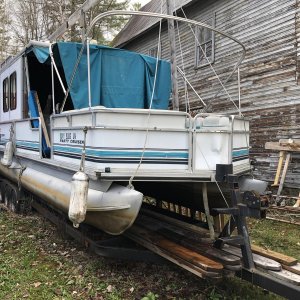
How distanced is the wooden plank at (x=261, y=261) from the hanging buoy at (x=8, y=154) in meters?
5.21

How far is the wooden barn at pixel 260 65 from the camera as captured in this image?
11.2 metres

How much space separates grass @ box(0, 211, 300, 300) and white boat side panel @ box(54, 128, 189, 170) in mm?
1417

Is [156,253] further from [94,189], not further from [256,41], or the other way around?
[256,41]

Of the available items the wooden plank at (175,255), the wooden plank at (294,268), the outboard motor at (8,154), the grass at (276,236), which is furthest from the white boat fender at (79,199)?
the outboard motor at (8,154)

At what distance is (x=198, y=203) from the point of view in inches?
255

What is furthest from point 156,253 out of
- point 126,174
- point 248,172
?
point 248,172

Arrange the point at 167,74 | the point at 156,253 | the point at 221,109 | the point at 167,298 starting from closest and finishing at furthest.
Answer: the point at 167,298 → the point at 156,253 → the point at 167,74 → the point at 221,109

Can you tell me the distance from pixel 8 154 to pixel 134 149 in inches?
179

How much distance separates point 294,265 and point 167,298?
1.42 m

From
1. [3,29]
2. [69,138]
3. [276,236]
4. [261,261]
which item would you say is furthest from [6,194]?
[3,29]

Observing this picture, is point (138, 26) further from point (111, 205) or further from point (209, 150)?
point (111, 205)

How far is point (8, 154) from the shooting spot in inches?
340

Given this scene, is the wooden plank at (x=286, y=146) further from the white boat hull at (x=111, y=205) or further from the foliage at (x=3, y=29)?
the foliage at (x=3, y=29)

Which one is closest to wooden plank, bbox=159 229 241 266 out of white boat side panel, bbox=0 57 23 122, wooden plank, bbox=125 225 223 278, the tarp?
wooden plank, bbox=125 225 223 278
